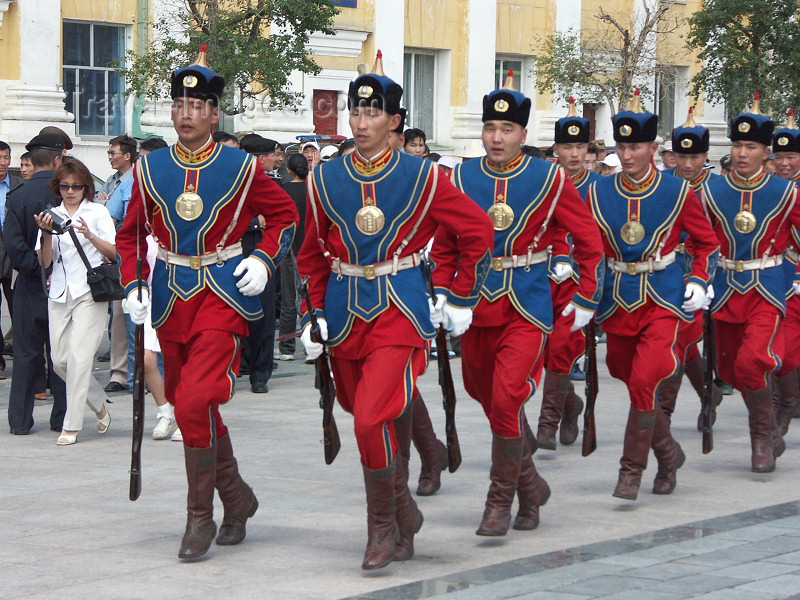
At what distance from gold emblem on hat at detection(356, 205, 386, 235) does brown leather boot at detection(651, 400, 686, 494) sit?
2.49 metres

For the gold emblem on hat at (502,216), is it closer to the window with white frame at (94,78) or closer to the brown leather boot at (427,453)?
the brown leather boot at (427,453)

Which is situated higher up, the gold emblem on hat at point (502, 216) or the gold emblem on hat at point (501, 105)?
the gold emblem on hat at point (501, 105)

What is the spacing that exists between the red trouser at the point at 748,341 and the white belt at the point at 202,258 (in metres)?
3.64

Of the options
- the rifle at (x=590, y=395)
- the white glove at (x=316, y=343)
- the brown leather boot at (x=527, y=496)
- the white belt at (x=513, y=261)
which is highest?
the white belt at (x=513, y=261)

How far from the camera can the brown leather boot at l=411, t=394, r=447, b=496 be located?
8.76 metres

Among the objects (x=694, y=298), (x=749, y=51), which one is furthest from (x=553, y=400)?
(x=749, y=51)

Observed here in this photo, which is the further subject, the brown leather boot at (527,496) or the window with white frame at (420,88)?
the window with white frame at (420,88)

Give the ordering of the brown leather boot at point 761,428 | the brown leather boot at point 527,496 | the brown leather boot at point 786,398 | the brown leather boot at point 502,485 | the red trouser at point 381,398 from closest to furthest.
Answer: the red trouser at point 381,398 < the brown leather boot at point 502,485 < the brown leather boot at point 527,496 < the brown leather boot at point 761,428 < the brown leather boot at point 786,398

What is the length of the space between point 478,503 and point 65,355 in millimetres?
3414

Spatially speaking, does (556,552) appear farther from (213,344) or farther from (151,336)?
(151,336)

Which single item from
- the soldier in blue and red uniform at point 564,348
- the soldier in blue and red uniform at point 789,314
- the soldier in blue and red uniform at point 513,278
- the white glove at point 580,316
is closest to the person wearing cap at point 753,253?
the soldier in blue and red uniform at point 789,314

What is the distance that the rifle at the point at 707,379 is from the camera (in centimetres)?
945

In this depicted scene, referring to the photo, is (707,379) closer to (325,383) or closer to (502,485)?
(502,485)

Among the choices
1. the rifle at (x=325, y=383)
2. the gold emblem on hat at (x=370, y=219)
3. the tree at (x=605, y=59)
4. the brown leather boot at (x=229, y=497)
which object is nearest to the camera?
the gold emblem on hat at (x=370, y=219)
